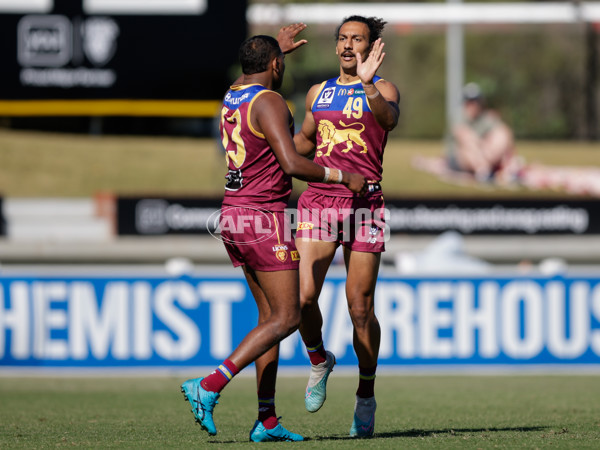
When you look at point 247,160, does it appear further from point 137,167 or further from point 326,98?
point 137,167

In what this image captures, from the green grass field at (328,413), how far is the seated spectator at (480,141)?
18214 mm

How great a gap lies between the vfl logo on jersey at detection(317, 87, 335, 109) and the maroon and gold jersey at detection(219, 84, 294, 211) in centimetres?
75

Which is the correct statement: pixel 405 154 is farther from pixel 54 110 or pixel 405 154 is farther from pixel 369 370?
pixel 369 370

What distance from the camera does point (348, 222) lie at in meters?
7.28

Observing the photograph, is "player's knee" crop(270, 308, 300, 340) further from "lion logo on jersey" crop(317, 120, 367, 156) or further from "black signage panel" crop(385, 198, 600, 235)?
"black signage panel" crop(385, 198, 600, 235)

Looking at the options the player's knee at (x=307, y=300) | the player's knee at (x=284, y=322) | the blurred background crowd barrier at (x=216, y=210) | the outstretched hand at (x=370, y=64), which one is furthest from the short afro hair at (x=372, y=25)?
the blurred background crowd barrier at (x=216, y=210)

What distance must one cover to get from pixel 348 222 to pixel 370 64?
3.58ft

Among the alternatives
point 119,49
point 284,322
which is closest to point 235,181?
point 284,322

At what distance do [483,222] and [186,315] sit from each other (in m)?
14.9

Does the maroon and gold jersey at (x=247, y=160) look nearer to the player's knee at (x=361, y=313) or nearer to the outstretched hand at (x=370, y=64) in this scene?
the outstretched hand at (x=370, y=64)

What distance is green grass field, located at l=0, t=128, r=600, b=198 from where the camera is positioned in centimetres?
3108

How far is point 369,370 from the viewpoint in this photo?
7332mm

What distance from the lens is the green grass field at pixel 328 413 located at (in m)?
6.81

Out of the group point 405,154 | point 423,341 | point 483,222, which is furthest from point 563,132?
point 423,341
